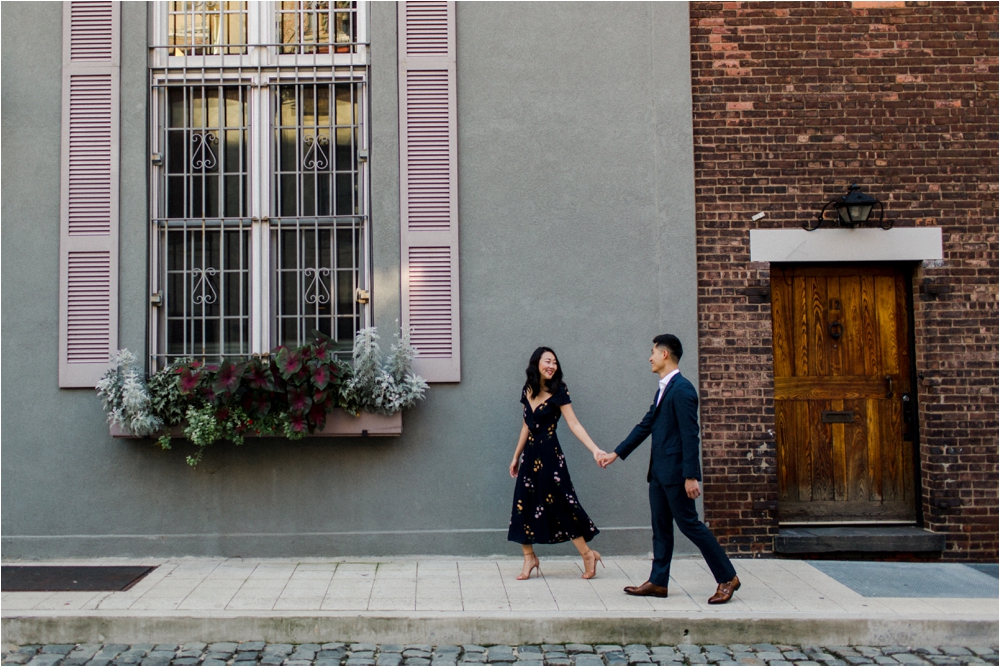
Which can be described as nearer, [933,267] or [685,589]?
[685,589]

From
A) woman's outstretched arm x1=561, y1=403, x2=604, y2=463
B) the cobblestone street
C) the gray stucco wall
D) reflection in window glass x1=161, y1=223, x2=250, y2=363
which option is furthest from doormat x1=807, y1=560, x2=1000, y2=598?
reflection in window glass x1=161, y1=223, x2=250, y2=363

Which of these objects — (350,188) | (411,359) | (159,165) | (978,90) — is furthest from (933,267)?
(159,165)

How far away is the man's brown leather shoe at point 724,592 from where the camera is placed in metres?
5.56

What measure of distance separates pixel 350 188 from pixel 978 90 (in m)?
5.37

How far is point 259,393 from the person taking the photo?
21.9ft

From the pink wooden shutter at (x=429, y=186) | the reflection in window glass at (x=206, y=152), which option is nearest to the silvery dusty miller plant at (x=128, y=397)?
the reflection in window glass at (x=206, y=152)

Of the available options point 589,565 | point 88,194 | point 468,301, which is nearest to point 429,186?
point 468,301

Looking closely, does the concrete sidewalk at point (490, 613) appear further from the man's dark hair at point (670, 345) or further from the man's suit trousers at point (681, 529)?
the man's dark hair at point (670, 345)

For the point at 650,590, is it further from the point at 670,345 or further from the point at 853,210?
the point at 853,210

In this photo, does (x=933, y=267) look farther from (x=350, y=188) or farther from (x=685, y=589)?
(x=350, y=188)

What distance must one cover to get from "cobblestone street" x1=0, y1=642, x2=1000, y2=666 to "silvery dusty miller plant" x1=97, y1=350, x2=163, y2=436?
1816mm

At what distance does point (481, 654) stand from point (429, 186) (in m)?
3.71

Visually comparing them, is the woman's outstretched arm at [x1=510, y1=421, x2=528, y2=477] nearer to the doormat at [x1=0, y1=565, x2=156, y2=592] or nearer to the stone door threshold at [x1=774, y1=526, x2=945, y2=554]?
the stone door threshold at [x1=774, y1=526, x2=945, y2=554]

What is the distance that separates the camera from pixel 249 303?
7.12 meters
